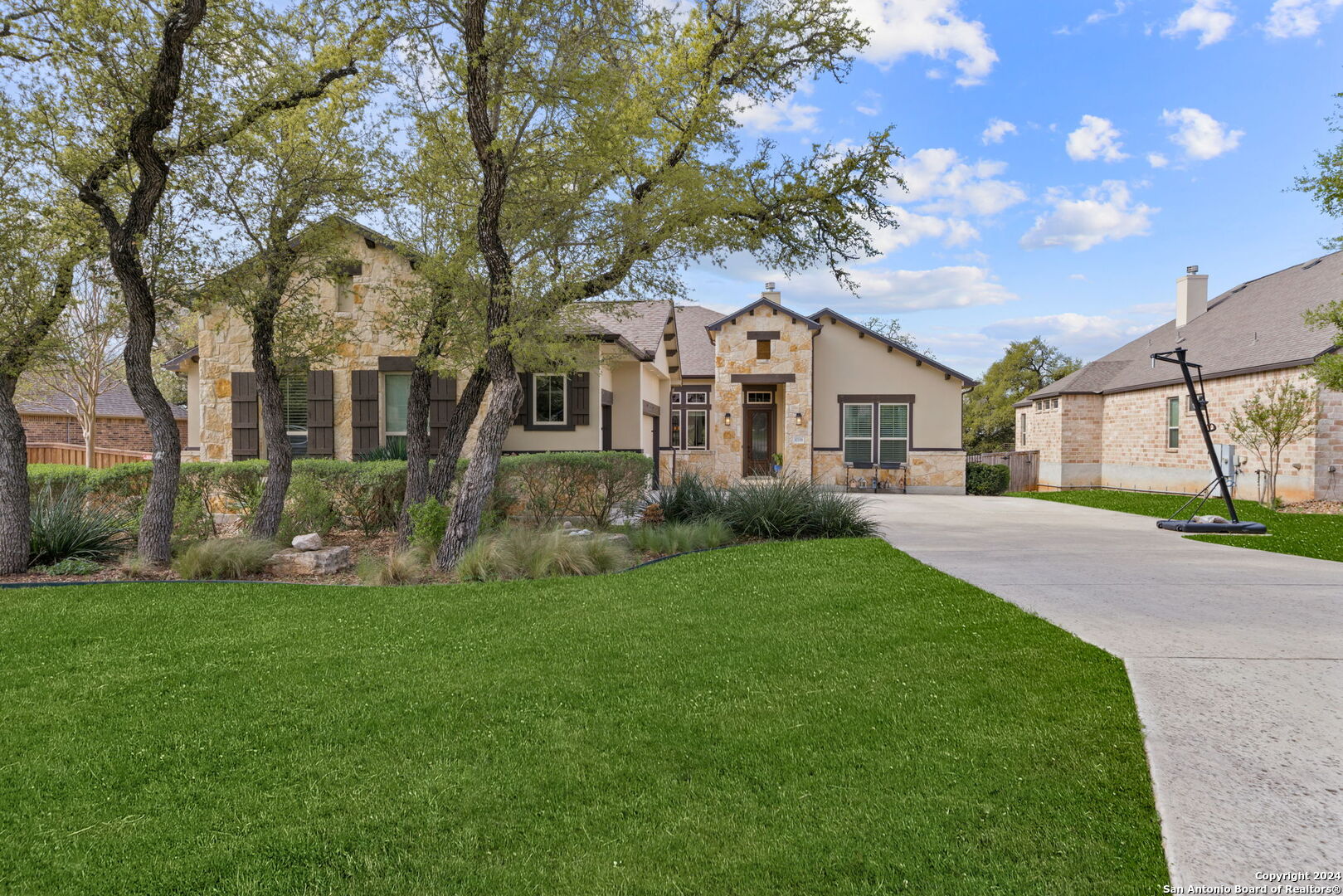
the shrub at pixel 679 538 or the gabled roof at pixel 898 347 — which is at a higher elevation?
the gabled roof at pixel 898 347

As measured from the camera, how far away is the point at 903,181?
9.96 meters

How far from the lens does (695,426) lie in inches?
953

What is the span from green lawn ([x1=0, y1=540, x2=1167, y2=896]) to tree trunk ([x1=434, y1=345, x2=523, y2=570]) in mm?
2455

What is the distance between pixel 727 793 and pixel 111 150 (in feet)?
30.9

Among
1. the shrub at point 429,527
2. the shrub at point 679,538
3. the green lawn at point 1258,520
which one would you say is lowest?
the green lawn at point 1258,520

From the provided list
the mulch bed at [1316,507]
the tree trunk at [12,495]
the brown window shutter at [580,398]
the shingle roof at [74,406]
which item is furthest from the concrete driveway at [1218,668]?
the shingle roof at [74,406]

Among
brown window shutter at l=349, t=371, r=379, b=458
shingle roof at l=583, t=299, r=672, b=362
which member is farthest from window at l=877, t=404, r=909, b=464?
brown window shutter at l=349, t=371, r=379, b=458

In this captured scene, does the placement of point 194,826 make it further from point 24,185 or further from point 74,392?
point 74,392

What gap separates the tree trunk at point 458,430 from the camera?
9836mm

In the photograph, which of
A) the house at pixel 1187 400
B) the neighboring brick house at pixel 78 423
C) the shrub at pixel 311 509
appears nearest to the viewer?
the shrub at pixel 311 509

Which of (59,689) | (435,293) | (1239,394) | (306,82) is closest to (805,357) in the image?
(1239,394)

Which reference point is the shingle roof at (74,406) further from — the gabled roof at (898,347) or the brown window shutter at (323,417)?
the gabled roof at (898,347)

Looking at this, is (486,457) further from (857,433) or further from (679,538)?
(857,433)

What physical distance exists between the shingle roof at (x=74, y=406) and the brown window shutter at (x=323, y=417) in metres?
17.3
